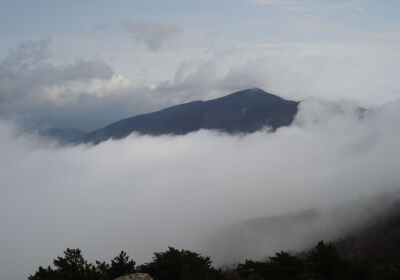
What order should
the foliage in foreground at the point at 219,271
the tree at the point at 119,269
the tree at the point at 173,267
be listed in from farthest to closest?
the tree at the point at 119,269 → the tree at the point at 173,267 → the foliage in foreground at the point at 219,271

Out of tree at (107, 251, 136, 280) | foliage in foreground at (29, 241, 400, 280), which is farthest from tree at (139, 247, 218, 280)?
tree at (107, 251, 136, 280)

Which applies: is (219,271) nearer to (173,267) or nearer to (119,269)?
(173,267)

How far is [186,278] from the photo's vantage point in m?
32.6

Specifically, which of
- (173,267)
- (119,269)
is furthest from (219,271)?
(119,269)

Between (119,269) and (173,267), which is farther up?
(119,269)

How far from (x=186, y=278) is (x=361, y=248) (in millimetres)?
170704

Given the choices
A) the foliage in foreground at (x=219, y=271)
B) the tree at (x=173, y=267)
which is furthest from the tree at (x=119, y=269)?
the tree at (x=173, y=267)

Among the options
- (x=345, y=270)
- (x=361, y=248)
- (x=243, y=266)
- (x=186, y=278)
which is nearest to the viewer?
(x=186, y=278)

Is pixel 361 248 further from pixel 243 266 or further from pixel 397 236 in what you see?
pixel 243 266

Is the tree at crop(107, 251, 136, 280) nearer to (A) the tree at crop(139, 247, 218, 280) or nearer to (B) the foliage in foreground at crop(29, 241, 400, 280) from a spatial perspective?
(B) the foliage in foreground at crop(29, 241, 400, 280)

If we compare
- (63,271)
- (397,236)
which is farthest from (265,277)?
(397,236)

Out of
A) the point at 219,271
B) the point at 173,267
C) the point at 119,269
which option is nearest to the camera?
the point at 173,267

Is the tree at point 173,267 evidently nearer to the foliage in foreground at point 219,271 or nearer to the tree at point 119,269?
the foliage in foreground at point 219,271

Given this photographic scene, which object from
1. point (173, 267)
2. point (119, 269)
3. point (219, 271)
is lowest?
point (219, 271)
